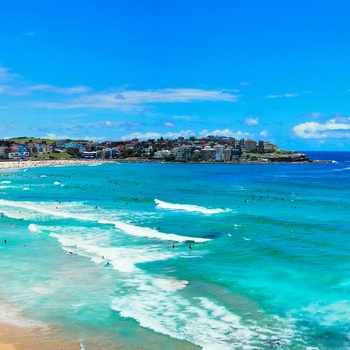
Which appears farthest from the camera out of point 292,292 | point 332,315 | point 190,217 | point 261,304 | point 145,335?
point 190,217

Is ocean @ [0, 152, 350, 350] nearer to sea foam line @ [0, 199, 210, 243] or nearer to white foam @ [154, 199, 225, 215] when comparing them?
sea foam line @ [0, 199, 210, 243]

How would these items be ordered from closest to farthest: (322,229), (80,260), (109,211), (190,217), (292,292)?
(292,292) < (80,260) < (322,229) < (190,217) < (109,211)

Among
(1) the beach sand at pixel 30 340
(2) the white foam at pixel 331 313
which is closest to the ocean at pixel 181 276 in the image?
(2) the white foam at pixel 331 313

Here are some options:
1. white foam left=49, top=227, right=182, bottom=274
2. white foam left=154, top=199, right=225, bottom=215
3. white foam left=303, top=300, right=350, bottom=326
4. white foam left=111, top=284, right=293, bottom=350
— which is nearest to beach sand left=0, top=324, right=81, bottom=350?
white foam left=111, top=284, right=293, bottom=350

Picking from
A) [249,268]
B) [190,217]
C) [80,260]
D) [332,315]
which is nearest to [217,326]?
[332,315]

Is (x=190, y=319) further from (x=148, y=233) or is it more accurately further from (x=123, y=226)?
(x=123, y=226)

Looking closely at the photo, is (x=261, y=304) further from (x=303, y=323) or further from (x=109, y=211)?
(x=109, y=211)
